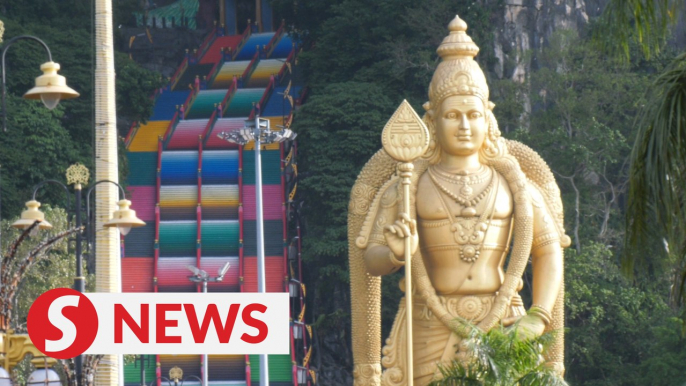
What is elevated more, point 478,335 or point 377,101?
point 377,101

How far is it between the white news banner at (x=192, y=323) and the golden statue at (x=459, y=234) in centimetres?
367

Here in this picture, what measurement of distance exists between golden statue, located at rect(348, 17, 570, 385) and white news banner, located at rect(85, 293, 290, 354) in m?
3.67

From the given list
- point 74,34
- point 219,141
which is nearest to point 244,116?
point 219,141

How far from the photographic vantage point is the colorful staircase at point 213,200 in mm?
37344

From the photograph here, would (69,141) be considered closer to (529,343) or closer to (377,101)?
(377,101)

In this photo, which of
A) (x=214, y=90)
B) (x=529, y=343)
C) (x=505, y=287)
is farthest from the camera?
(x=214, y=90)

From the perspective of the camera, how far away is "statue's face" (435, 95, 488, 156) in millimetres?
17016

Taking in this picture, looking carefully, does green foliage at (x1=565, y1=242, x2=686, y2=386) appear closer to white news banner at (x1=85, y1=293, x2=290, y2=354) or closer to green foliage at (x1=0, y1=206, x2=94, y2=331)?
green foliage at (x1=0, y1=206, x2=94, y2=331)

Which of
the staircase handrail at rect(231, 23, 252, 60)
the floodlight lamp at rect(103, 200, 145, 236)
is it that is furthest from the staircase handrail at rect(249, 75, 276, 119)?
the floodlight lamp at rect(103, 200, 145, 236)

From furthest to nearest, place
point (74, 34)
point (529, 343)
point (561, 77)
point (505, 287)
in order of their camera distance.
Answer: point (74, 34) → point (561, 77) → point (505, 287) → point (529, 343)

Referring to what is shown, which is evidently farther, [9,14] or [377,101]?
[9,14]

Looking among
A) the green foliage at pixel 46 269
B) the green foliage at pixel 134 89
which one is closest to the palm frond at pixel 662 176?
the green foliage at pixel 46 269

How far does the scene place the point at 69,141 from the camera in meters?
38.4

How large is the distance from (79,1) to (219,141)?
544 cm
